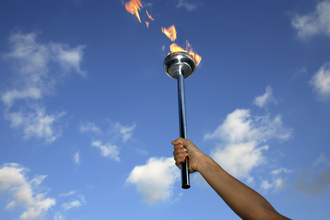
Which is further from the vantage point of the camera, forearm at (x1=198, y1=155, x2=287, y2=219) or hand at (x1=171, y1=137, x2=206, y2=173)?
hand at (x1=171, y1=137, x2=206, y2=173)

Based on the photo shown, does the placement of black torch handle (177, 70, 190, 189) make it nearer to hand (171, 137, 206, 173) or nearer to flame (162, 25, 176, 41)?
hand (171, 137, 206, 173)

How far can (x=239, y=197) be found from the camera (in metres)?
2.84

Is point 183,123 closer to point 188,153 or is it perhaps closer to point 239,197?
point 188,153

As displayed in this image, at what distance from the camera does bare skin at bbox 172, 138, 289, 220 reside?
8.55 ft

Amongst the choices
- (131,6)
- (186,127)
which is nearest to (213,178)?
(186,127)

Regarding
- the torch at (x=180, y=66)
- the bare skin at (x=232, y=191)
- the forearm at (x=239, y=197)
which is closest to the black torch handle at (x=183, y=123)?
the torch at (x=180, y=66)

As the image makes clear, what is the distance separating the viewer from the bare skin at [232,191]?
2607 millimetres

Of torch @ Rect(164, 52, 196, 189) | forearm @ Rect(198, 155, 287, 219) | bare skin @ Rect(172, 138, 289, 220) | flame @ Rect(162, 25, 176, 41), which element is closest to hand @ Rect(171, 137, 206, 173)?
bare skin @ Rect(172, 138, 289, 220)

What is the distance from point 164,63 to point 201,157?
284 cm

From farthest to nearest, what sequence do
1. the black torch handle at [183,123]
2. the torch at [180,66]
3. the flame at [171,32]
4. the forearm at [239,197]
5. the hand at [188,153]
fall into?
the flame at [171,32], the torch at [180,66], the hand at [188,153], the black torch handle at [183,123], the forearm at [239,197]

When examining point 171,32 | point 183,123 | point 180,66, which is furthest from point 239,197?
point 171,32

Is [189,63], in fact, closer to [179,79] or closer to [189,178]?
[179,79]

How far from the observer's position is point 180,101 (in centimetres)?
499

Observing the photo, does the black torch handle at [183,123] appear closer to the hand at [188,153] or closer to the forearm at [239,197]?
the hand at [188,153]
